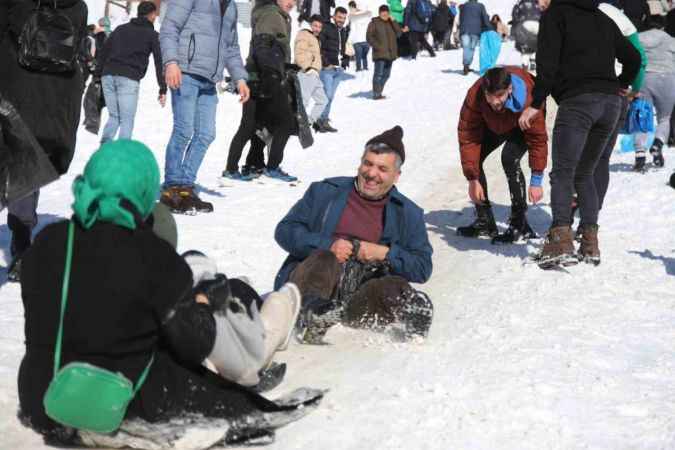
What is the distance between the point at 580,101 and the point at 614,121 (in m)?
0.37

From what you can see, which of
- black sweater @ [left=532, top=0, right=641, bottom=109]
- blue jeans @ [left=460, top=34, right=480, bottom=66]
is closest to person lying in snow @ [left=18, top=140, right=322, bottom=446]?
black sweater @ [left=532, top=0, right=641, bottom=109]

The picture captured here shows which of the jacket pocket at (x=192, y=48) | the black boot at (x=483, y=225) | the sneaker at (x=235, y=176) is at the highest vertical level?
the jacket pocket at (x=192, y=48)

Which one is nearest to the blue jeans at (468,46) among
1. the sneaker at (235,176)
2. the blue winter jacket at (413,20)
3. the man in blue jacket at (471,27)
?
the man in blue jacket at (471,27)

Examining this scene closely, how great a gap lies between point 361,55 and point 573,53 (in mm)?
17594

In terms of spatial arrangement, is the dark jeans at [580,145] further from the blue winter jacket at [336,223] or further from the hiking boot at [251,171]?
the hiking boot at [251,171]

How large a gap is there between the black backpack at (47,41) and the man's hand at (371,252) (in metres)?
2.04

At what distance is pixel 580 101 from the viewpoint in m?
6.50

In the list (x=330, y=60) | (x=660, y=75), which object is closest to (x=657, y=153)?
(x=660, y=75)

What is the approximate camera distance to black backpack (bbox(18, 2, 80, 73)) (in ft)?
17.1

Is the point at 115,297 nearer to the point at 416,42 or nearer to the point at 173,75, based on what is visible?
the point at 173,75

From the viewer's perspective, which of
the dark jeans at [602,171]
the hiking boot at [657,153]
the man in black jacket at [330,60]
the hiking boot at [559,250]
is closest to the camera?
the hiking boot at [559,250]

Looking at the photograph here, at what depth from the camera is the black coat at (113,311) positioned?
3.04m

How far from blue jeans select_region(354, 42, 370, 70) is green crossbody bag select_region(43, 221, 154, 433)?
68.9 ft

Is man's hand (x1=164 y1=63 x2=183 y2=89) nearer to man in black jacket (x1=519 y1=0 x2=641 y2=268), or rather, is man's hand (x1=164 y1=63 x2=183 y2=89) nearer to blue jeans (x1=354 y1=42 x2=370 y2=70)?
man in black jacket (x1=519 y1=0 x2=641 y2=268)
